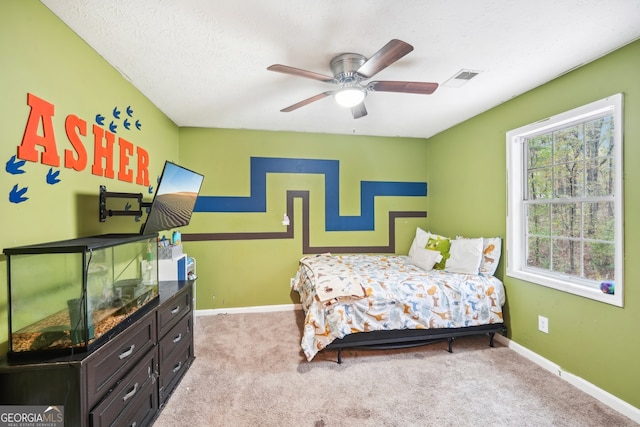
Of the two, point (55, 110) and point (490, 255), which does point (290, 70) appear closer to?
point (55, 110)

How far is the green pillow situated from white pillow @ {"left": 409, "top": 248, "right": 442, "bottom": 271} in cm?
4

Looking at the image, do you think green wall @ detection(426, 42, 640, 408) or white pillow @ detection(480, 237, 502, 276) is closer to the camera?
green wall @ detection(426, 42, 640, 408)

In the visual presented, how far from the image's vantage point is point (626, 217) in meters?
1.82

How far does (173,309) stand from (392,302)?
5.90ft

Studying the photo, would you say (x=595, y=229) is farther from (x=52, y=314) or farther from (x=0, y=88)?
(x=0, y=88)

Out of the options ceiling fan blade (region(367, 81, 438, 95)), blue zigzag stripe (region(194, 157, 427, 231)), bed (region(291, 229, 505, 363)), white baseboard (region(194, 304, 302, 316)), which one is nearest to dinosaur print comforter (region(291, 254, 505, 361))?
bed (region(291, 229, 505, 363))

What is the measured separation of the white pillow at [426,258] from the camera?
312cm

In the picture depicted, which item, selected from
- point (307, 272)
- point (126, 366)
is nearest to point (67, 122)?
point (126, 366)

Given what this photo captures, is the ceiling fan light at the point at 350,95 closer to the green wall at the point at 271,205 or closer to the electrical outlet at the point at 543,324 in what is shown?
the green wall at the point at 271,205

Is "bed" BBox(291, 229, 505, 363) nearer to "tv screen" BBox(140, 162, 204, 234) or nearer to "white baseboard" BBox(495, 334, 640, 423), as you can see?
"white baseboard" BBox(495, 334, 640, 423)

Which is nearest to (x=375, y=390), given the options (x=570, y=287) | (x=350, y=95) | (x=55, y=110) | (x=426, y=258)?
(x=426, y=258)

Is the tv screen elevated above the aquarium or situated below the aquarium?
above

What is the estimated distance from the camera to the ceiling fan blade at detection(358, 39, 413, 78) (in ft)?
4.65

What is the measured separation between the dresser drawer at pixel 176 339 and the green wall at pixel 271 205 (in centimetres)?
123
